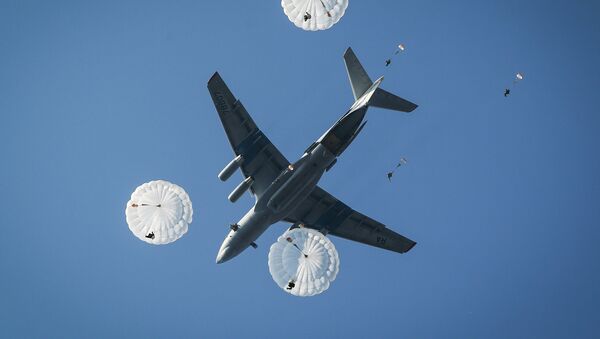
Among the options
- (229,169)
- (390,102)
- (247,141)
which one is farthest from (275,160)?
(390,102)

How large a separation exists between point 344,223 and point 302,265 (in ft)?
30.5

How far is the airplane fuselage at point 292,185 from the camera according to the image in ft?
133

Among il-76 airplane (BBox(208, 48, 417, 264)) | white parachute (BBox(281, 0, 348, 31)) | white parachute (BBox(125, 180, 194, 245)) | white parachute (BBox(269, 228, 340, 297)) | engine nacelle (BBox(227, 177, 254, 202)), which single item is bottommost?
white parachute (BBox(125, 180, 194, 245))

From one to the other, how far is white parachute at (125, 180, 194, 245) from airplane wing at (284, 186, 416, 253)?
9.17 meters

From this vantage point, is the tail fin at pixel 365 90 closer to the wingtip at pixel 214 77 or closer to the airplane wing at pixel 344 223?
the wingtip at pixel 214 77

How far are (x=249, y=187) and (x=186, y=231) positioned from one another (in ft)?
17.4

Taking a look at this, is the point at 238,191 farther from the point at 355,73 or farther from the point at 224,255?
the point at 355,73

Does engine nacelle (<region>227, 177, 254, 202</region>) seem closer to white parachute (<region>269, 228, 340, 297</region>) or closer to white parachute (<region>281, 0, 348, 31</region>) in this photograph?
white parachute (<region>269, 228, 340, 297</region>)

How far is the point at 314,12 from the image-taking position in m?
41.5

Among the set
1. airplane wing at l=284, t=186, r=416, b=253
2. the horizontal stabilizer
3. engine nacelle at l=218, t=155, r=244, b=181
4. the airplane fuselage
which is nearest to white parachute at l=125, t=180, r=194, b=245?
engine nacelle at l=218, t=155, r=244, b=181

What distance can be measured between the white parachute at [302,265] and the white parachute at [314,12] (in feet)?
42.6

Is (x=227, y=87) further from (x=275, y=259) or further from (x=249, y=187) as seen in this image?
(x=275, y=259)

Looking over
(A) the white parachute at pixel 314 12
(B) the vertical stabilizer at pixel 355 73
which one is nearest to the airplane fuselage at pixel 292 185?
(B) the vertical stabilizer at pixel 355 73

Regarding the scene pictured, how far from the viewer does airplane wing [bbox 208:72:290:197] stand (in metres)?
42.8
